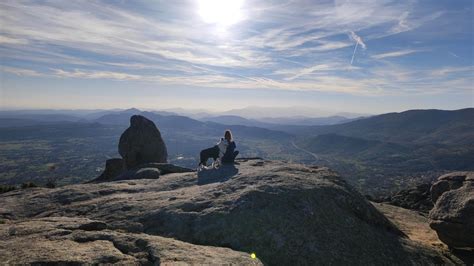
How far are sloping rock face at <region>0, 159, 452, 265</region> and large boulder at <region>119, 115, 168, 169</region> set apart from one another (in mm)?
27171

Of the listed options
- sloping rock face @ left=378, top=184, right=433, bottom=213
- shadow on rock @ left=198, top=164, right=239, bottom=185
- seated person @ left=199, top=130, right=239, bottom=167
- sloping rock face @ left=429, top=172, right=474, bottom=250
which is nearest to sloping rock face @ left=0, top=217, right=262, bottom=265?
shadow on rock @ left=198, top=164, right=239, bottom=185

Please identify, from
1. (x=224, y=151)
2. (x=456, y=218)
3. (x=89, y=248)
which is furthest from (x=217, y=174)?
(x=456, y=218)

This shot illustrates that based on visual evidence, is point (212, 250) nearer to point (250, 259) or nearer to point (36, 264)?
point (250, 259)

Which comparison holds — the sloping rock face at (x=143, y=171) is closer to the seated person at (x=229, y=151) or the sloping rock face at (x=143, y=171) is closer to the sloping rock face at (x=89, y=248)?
the seated person at (x=229, y=151)

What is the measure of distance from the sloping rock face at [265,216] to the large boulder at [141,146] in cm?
2717

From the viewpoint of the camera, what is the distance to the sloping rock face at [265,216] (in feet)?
58.2

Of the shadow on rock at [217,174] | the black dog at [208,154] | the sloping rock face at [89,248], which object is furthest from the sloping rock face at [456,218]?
the black dog at [208,154]

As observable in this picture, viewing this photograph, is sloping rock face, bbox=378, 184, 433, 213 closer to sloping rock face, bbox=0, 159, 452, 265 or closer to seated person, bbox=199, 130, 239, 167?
sloping rock face, bbox=0, 159, 452, 265

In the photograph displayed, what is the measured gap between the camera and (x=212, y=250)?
15.8 meters

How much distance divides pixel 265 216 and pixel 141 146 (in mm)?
38806

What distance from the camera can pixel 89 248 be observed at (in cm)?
1430

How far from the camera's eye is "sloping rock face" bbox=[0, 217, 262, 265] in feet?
42.7

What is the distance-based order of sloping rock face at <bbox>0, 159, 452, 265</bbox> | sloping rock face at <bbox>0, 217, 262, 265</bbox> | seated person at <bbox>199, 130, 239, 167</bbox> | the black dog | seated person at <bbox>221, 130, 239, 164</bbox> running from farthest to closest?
the black dog
seated person at <bbox>221, 130, 239, 164</bbox>
seated person at <bbox>199, 130, 239, 167</bbox>
sloping rock face at <bbox>0, 159, 452, 265</bbox>
sloping rock face at <bbox>0, 217, 262, 265</bbox>

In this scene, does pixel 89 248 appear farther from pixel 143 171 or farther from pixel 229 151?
pixel 143 171
